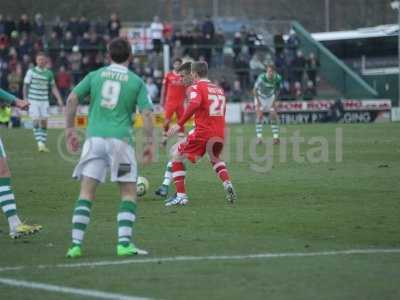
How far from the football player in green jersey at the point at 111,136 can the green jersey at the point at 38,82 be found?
52.9ft

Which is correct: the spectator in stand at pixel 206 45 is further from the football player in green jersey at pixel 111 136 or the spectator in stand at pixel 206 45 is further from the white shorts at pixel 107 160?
the white shorts at pixel 107 160

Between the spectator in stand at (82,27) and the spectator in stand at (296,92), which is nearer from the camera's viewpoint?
the spectator in stand at (82,27)

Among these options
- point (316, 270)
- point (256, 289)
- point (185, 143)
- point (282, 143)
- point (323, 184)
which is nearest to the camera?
point (256, 289)

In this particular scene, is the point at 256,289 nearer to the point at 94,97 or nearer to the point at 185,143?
the point at 94,97

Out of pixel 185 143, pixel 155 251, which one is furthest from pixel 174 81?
pixel 155 251

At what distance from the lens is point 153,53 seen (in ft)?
144

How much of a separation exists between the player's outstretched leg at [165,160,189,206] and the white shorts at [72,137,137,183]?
4770 millimetres

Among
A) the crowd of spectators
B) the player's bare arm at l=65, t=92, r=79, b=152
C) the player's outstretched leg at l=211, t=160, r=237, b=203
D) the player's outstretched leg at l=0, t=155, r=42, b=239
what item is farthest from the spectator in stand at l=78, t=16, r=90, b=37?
the player's bare arm at l=65, t=92, r=79, b=152

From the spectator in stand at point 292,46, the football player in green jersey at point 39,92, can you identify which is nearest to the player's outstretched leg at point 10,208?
the football player in green jersey at point 39,92

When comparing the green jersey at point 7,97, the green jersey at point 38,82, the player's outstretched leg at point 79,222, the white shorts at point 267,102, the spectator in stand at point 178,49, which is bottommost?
the player's outstretched leg at point 79,222

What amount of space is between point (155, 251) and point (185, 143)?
4.64m

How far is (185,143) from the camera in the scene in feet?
49.9

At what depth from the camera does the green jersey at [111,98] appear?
10.2 m

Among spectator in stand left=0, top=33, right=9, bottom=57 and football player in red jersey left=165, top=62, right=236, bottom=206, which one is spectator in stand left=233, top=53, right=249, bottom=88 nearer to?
spectator in stand left=0, top=33, right=9, bottom=57
